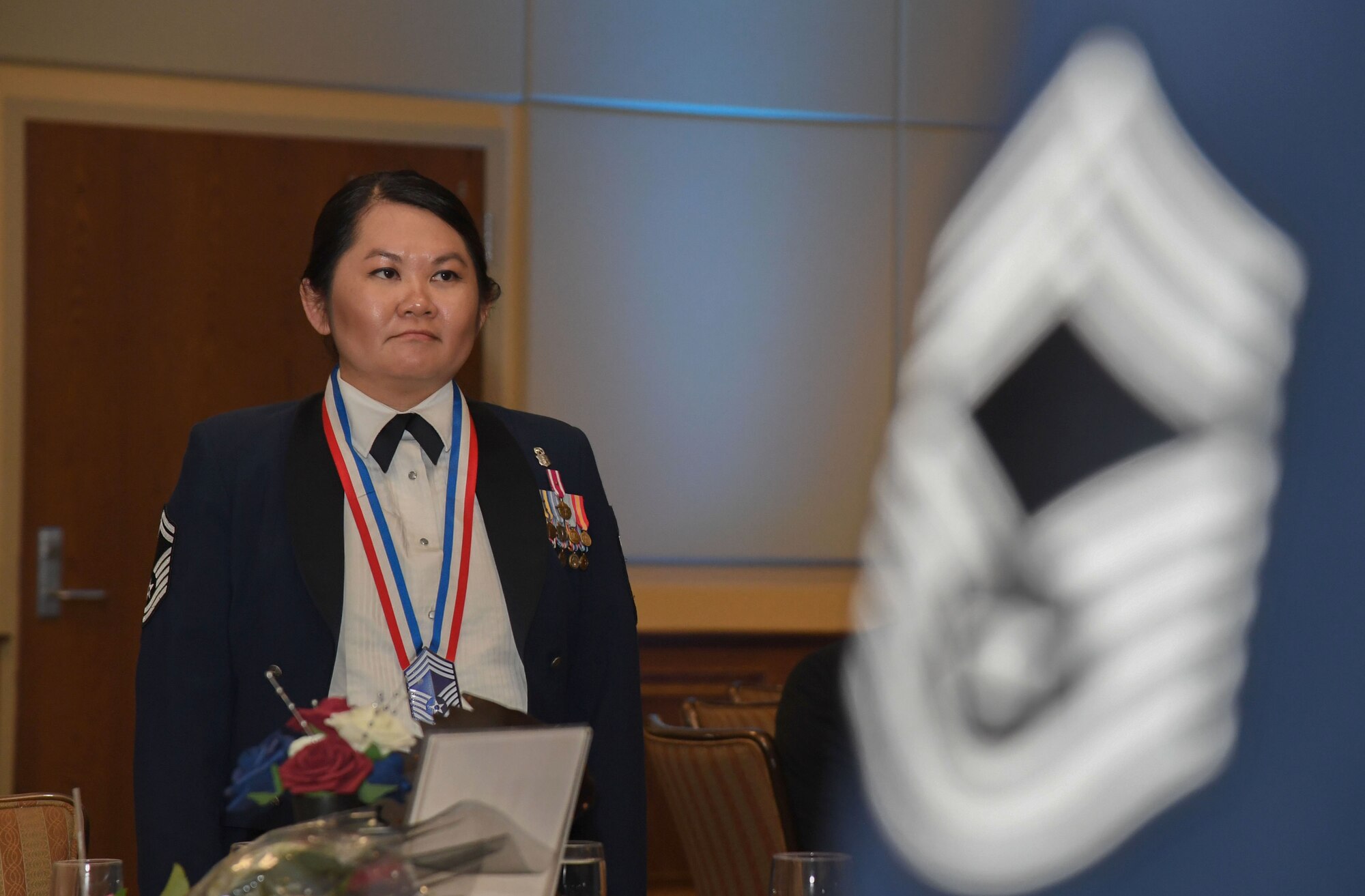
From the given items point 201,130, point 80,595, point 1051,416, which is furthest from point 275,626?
point 1051,416

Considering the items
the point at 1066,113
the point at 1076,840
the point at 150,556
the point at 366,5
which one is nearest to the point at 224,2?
the point at 366,5

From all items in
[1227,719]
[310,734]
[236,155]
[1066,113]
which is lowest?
[1227,719]

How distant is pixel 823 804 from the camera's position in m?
2.21

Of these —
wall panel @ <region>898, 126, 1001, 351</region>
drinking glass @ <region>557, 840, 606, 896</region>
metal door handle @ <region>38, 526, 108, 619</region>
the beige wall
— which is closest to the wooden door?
metal door handle @ <region>38, 526, 108, 619</region>

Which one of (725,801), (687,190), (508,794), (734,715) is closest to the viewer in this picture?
(508,794)

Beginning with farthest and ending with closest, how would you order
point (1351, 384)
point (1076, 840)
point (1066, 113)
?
point (1066, 113), point (1076, 840), point (1351, 384)

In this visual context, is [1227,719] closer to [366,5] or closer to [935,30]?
[935,30]

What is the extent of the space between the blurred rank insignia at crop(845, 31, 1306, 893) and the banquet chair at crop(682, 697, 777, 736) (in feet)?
5.79

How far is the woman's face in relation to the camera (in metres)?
1.56

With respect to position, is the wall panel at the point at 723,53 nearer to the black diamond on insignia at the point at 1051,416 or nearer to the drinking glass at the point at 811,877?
the black diamond on insignia at the point at 1051,416

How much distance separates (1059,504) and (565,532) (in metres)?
3.48

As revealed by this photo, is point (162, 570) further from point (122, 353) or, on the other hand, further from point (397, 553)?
point (122, 353)

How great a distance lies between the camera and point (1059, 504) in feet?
15.8

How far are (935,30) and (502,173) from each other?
4.78ft
